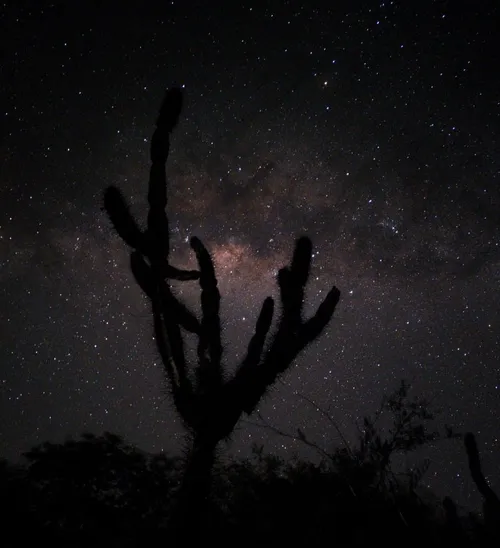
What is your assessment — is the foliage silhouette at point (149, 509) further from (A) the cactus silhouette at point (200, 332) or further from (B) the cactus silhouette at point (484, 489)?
(A) the cactus silhouette at point (200, 332)

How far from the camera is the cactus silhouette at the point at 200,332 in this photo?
15.0 ft

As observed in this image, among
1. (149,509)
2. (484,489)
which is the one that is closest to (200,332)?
(149,509)

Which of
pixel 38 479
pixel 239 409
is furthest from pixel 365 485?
pixel 38 479

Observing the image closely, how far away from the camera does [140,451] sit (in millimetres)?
8867

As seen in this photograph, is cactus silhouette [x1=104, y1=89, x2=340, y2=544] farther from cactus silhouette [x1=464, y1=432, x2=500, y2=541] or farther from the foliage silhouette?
cactus silhouette [x1=464, y1=432, x2=500, y2=541]

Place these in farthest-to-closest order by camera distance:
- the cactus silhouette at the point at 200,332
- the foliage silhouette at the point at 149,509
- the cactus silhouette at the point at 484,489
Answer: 1. the cactus silhouette at the point at 484,489
2. the foliage silhouette at the point at 149,509
3. the cactus silhouette at the point at 200,332

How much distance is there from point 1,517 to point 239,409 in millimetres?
4118

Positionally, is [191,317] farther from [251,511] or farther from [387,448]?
[387,448]

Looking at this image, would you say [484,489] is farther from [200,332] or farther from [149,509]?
[200,332]

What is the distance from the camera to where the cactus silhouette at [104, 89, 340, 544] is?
458 cm

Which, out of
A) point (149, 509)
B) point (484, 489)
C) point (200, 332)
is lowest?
point (149, 509)

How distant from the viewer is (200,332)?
18.6 ft

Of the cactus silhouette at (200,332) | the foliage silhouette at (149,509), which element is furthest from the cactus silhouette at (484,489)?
the cactus silhouette at (200,332)

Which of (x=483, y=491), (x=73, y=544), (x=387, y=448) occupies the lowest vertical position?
(x=73, y=544)
